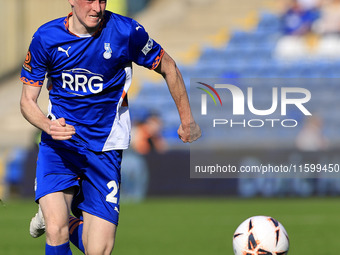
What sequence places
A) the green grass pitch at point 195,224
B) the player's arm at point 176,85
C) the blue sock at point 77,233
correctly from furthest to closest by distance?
the green grass pitch at point 195,224 → the blue sock at point 77,233 → the player's arm at point 176,85

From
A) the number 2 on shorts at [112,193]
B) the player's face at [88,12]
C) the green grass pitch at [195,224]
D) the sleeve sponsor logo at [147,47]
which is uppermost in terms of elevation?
the player's face at [88,12]

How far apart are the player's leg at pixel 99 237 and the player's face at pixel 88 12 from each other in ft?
4.71

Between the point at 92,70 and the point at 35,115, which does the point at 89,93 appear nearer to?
the point at 92,70

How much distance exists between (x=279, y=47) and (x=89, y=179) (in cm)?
1664

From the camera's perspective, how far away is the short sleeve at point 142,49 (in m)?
6.08

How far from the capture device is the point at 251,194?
16.5 meters

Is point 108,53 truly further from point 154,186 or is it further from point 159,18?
point 159,18

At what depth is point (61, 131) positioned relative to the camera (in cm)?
Answer: 553

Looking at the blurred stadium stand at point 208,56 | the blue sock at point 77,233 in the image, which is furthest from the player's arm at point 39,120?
the blurred stadium stand at point 208,56

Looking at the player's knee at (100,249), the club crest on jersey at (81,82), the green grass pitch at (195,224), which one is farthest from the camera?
the green grass pitch at (195,224)

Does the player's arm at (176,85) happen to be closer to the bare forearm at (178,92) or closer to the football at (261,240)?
the bare forearm at (178,92)

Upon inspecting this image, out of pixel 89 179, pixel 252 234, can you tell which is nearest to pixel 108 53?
pixel 89 179

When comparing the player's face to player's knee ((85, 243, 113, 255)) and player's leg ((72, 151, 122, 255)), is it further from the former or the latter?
player's knee ((85, 243, 113, 255))

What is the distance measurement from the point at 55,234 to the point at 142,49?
1486 millimetres
